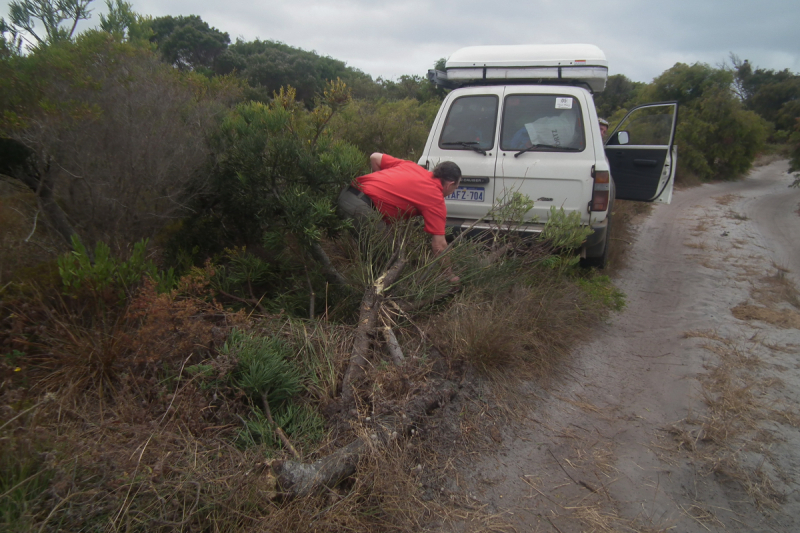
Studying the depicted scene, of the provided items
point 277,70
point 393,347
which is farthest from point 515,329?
point 277,70

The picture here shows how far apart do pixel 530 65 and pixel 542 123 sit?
2.47 ft

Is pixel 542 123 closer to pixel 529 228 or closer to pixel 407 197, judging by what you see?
pixel 529 228

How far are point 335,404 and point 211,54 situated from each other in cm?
2303

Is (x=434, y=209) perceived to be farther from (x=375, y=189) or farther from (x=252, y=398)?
(x=252, y=398)

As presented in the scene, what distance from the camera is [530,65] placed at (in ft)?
18.5

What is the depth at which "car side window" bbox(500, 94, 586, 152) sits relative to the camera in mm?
5234

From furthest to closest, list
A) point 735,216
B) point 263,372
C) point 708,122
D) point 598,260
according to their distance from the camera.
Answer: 1. point 708,122
2. point 735,216
3. point 598,260
4. point 263,372

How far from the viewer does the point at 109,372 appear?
8.82 feet

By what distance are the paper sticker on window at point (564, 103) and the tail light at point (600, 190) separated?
746 mm

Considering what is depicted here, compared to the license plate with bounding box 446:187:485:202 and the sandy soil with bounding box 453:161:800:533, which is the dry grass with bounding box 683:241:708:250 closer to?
the sandy soil with bounding box 453:161:800:533

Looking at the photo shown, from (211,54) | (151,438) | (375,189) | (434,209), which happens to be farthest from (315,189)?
(211,54)

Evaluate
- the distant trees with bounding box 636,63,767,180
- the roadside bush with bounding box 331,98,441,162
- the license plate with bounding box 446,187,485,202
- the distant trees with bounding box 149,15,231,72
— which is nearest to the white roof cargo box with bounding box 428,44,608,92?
the license plate with bounding box 446,187,485,202

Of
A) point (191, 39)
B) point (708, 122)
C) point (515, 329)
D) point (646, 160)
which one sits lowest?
point (515, 329)

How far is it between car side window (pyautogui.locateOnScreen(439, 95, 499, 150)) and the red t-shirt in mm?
1297
